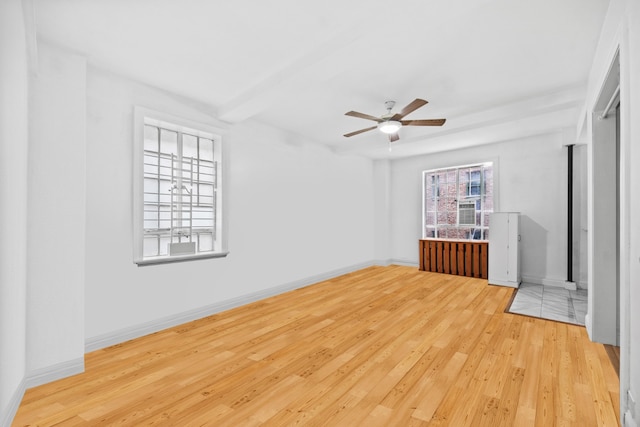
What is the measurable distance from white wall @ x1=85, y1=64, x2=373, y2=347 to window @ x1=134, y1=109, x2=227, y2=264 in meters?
0.11

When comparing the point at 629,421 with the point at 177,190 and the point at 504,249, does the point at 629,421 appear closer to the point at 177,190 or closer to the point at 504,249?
the point at 504,249

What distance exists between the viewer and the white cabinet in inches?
206

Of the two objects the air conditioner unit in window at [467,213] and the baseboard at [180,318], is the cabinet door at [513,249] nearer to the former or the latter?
the air conditioner unit in window at [467,213]

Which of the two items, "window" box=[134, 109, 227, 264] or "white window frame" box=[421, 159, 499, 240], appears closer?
"window" box=[134, 109, 227, 264]

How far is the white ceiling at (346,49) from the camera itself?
222 centimetres

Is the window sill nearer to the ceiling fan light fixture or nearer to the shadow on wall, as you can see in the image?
the ceiling fan light fixture

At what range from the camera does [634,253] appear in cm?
163

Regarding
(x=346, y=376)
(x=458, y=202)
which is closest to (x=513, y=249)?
(x=458, y=202)

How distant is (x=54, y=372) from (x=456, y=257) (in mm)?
6373

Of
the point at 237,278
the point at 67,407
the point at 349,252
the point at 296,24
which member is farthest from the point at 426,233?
the point at 67,407

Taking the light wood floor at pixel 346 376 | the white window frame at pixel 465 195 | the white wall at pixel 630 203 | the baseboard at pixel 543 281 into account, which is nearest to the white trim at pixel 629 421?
the white wall at pixel 630 203

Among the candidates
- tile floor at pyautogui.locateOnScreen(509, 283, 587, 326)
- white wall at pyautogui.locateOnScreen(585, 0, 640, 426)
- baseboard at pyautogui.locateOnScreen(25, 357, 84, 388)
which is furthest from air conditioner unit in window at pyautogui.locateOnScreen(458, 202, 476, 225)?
baseboard at pyautogui.locateOnScreen(25, 357, 84, 388)

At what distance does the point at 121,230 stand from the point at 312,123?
3.16 m

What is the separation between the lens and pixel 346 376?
2.38 metres
